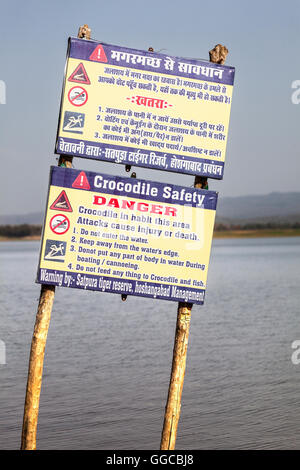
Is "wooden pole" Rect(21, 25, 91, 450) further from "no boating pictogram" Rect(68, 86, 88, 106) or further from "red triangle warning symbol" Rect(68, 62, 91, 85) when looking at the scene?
"no boating pictogram" Rect(68, 86, 88, 106)

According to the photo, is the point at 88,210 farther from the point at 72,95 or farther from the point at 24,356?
the point at 24,356

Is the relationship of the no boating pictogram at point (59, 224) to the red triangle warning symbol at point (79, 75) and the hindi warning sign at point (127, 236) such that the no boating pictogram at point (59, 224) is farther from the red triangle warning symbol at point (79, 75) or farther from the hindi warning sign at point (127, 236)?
the red triangle warning symbol at point (79, 75)

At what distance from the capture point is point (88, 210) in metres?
9.94

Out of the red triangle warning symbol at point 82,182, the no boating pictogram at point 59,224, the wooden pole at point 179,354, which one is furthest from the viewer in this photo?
the wooden pole at point 179,354

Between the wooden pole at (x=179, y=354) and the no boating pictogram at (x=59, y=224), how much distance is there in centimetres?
177

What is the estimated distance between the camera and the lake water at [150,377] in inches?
595

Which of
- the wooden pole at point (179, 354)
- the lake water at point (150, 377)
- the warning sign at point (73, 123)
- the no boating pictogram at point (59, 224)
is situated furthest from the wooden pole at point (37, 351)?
the lake water at point (150, 377)

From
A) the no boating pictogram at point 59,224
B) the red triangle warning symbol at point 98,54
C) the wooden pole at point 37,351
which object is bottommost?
the wooden pole at point 37,351

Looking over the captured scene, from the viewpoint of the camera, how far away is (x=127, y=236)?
33.0 feet

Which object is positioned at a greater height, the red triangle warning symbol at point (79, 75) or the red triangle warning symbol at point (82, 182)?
the red triangle warning symbol at point (79, 75)

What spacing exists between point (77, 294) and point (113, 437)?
3801 cm

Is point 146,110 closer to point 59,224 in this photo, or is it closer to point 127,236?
point 127,236

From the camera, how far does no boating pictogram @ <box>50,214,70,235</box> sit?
9914 mm

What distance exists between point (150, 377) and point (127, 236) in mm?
11680
